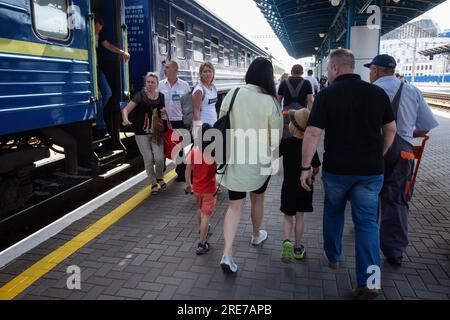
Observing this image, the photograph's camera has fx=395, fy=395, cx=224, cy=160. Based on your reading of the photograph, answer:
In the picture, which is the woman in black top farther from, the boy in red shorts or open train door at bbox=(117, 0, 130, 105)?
the boy in red shorts

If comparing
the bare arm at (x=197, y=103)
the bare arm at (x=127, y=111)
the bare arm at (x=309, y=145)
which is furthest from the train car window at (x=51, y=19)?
the bare arm at (x=309, y=145)

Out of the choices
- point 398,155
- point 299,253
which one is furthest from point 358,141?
point 299,253

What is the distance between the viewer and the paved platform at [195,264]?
9.78 ft

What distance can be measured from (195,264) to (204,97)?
235 centimetres

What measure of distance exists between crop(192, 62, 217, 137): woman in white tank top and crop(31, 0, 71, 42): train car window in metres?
1.61

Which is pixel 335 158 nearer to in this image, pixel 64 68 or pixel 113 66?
pixel 64 68

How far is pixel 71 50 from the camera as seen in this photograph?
4578 millimetres

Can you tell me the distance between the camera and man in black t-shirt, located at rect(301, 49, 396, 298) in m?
2.84

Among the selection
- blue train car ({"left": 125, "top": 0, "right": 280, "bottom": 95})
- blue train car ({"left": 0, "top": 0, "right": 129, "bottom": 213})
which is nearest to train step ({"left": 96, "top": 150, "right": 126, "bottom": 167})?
blue train car ({"left": 0, "top": 0, "right": 129, "bottom": 213})

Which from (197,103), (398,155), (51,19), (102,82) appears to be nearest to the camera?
(398,155)

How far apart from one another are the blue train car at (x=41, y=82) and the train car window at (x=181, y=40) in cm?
322

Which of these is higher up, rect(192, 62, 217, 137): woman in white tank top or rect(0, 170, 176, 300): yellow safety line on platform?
rect(192, 62, 217, 137): woman in white tank top

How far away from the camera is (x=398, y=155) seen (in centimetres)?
335

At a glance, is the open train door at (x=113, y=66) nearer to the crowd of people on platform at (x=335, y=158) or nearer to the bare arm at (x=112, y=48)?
the bare arm at (x=112, y=48)
